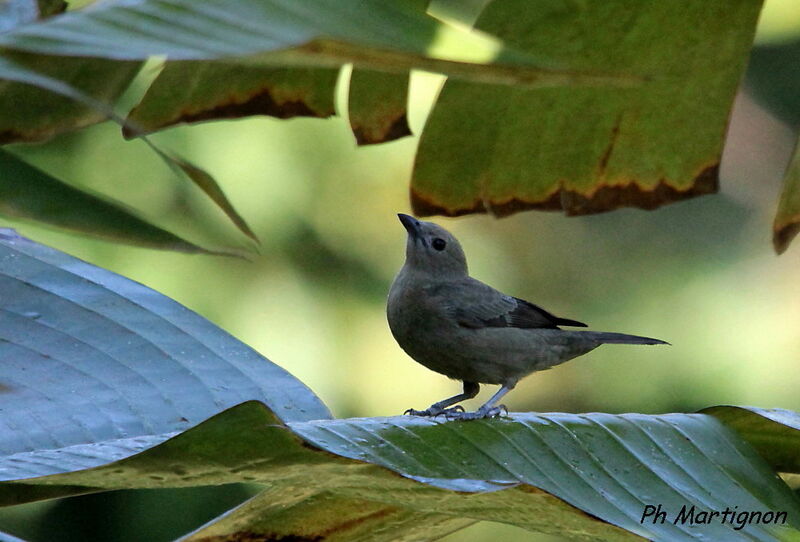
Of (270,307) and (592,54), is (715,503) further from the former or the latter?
(270,307)

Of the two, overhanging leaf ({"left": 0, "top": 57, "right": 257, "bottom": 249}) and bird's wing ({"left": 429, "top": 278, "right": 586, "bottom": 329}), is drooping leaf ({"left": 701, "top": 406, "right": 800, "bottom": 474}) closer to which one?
bird's wing ({"left": 429, "top": 278, "right": 586, "bottom": 329})

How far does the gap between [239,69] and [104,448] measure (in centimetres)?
137

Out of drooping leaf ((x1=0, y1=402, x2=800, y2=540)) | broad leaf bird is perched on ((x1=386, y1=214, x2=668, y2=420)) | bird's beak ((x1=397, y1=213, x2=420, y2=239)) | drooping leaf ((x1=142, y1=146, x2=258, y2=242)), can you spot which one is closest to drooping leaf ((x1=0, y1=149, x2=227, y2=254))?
drooping leaf ((x1=142, y1=146, x2=258, y2=242))

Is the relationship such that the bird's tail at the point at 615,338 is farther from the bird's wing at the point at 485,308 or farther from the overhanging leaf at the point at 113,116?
the overhanging leaf at the point at 113,116

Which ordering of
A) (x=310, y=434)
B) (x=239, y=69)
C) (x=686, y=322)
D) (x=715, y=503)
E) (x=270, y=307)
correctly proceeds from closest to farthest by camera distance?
(x=310, y=434), (x=715, y=503), (x=239, y=69), (x=270, y=307), (x=686, y=322)

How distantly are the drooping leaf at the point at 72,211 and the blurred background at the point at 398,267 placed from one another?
195cm

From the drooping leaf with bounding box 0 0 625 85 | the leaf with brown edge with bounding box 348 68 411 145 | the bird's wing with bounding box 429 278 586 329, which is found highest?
the leaf with brown edge with bounding box 348 68 411 145

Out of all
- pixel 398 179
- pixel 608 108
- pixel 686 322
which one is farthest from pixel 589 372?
pixel 608 108

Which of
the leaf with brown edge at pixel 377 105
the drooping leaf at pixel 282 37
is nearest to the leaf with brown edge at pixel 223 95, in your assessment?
the leaf with brown edge at pixel 377 105

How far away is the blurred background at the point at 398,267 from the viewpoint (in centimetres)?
430

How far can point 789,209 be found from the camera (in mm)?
2367

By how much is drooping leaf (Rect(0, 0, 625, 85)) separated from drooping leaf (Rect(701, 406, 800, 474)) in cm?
118

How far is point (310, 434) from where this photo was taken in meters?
1.63

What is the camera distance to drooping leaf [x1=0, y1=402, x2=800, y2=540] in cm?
150
